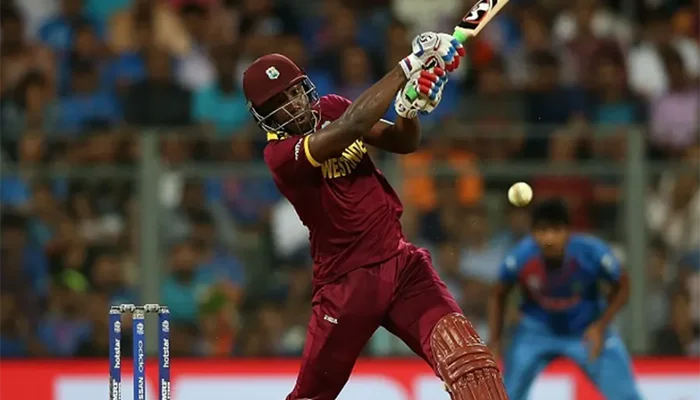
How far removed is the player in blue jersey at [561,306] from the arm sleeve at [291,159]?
280 centimetres

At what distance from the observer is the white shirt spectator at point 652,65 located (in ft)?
38.4

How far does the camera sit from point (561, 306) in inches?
352

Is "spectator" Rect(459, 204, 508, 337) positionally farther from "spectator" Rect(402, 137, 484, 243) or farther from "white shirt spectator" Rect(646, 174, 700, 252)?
"white shirt spectator" Rect(646, 174, 700, 252)

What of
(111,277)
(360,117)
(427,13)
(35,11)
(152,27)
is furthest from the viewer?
(35,11)

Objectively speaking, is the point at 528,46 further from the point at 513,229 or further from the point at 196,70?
the point at 196,70

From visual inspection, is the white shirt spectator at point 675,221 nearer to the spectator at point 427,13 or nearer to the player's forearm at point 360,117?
the spectator at point 427,13

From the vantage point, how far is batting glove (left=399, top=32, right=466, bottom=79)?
5.89m

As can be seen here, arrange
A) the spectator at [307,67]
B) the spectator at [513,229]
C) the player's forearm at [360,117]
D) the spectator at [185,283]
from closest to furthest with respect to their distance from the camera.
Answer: the player's forearm at [360,117], the spectator at [513,229], the spectator at [185,283], the spectator at [307,67]

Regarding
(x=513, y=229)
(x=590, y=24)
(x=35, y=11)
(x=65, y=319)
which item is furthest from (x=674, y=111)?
(x=35, y=11)

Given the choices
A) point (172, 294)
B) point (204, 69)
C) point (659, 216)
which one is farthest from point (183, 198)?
point (659, 216)

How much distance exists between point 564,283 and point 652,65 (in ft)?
11.8

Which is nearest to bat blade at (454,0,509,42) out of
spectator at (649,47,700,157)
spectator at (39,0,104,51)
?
spectator at (649,47,700,157)

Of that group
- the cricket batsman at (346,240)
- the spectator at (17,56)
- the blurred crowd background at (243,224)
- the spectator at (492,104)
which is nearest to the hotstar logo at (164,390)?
the cricket batsman at (346,240)

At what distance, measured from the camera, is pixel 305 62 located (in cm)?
1170
